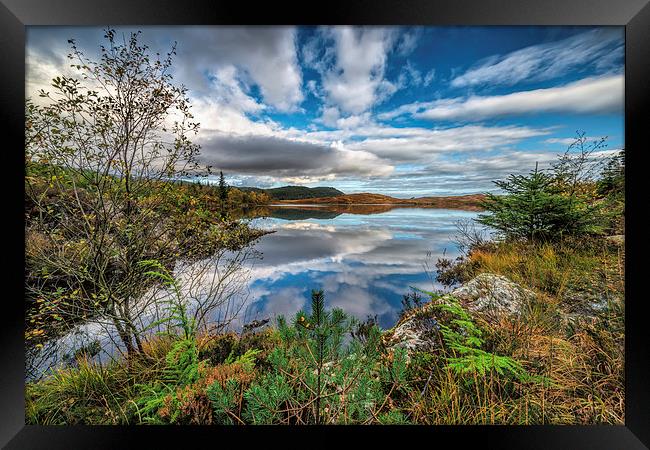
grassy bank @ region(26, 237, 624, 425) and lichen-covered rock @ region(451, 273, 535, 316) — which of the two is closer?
grassy bank @ region(26, 237, 624, 425)

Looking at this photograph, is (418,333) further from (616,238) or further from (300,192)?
(616,238)

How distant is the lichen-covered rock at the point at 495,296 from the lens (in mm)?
1876

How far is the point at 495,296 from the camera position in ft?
6.73

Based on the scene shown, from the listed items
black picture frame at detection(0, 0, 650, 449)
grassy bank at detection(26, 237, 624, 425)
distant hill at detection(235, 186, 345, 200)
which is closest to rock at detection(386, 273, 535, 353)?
grassy bank at detection(26, 237, 624, 425)

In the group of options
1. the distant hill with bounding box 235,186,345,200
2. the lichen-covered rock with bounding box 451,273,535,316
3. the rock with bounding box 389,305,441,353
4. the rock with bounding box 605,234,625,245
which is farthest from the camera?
the distant hill with bounding box 235,186,345,200

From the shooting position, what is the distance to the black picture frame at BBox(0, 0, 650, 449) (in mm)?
1181

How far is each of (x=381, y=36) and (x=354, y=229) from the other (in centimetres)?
237

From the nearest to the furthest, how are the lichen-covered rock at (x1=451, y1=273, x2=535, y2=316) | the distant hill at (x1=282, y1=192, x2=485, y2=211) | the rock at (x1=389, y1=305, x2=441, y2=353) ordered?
the rock at (x1=389, y1=305, x2=441, y2=353)
the lichen-covered rock at (x1=451, y1=273, x2=535, y2=316)
the distant hill at (x1=282, y1=192, x2=485, y2=211)

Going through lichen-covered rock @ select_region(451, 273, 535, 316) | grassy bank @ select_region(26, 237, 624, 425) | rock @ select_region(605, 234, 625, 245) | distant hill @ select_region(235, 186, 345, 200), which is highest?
distant hill @ select_region(235, 186, 345, 200)

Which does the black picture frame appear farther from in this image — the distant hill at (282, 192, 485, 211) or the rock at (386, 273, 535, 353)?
the distant hill at (282, 192, 485, 211)

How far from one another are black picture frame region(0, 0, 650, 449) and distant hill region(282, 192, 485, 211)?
1.50 metres

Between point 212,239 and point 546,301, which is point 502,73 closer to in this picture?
point 546,301
